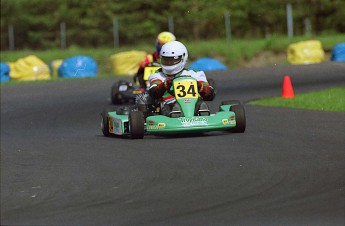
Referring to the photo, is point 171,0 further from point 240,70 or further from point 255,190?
point 255,190

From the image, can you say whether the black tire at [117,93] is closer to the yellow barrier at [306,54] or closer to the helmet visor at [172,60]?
the helmet visor at [172,60]

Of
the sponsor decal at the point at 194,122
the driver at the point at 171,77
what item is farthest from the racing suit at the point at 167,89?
the sponsor decal at the point at 194,122

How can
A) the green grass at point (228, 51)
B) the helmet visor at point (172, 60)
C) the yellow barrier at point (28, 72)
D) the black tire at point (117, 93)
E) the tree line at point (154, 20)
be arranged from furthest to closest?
the tree line at point (154, 20)
the green grass at point (228, 51)
the yellow barrier at point (28, 72)
the black tire at point (117, 93)
the helmet visor at point (172, 60)

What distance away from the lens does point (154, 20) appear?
1515 inches

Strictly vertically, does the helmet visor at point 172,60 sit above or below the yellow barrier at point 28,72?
below

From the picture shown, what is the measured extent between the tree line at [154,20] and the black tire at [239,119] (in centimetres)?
2442

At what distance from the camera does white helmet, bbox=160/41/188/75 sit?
11.0 metres

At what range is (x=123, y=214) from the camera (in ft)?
20.4

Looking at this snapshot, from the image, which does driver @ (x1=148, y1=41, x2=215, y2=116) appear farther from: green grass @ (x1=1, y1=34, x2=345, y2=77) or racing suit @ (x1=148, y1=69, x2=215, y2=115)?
green grass @ (x1=1, y1=34, x2=345, y2=77)

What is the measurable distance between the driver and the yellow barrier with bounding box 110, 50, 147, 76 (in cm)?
1492

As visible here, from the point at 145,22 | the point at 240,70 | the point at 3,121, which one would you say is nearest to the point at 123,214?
the point at 3,121

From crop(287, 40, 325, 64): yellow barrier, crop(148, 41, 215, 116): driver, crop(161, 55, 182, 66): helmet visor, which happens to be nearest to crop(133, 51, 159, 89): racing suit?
crop(148, 41, 215, 116): driver

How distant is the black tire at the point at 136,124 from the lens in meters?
10.5

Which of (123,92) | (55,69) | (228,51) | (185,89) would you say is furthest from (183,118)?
(228,51)
